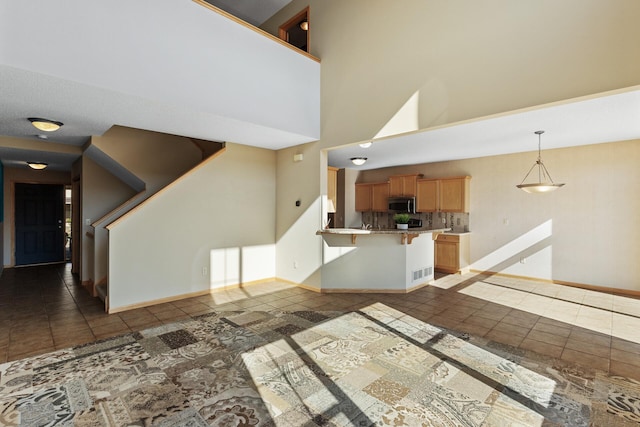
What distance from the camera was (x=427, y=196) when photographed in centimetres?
727

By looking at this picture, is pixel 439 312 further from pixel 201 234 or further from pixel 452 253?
pixel 201 234

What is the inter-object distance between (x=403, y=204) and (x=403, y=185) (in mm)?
496

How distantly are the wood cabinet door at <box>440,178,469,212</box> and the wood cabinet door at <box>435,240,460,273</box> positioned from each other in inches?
31.8

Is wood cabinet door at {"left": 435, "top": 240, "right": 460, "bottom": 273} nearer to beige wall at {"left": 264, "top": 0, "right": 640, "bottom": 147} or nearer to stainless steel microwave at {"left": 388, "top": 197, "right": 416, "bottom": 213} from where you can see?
stainless steel microwave at {"left": 388, "top": 197, "right": 416, "bottom": 213}

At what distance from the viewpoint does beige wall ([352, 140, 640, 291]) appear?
5164mm

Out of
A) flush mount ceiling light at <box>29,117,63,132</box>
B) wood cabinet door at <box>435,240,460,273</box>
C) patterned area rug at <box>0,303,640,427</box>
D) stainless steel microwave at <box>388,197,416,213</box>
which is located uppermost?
flush mount ceiling light at <box>29,117,63,132</box>

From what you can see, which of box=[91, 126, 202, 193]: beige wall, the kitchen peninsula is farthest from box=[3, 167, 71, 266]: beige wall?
the kitchen peninsula

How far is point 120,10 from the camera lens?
118 inches

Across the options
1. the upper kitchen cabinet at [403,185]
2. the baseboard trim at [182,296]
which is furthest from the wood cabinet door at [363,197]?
→ the baseboard trim at [182,296]

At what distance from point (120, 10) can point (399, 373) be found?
4.18 metres

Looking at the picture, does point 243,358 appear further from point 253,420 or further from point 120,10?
point 120,10

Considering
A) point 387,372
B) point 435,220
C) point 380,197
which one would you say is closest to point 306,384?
point 387,372

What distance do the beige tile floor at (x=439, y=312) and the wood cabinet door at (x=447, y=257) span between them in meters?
0.81

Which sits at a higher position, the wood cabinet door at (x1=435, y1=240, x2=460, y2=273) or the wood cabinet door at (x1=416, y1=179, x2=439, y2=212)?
the wood cabinet door at (x1=416, y1=179, x2=439, y2=212)
